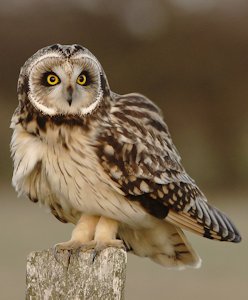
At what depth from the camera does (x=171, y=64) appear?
22969 mm

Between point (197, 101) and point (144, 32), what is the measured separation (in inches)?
109

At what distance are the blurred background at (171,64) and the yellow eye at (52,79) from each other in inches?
405

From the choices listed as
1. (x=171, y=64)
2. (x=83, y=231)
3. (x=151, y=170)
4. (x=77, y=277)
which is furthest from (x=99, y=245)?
(x=171, y=64)

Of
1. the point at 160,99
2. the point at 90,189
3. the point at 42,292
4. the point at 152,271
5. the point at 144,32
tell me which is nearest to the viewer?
the point at 42,292

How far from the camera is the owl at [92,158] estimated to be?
16.2ft

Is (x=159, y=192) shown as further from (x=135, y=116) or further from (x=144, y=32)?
(x=144, y=32)

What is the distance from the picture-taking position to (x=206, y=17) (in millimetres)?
24438

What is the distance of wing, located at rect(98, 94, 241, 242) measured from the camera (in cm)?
507

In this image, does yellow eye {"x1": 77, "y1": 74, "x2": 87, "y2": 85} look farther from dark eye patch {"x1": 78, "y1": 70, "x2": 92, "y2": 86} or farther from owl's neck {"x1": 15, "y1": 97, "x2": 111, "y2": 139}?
owl's neck {"x1": 15, "y1": 97, "x2": 111, "y2": 139}

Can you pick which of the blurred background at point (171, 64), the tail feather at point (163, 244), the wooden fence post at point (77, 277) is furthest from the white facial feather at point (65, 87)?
the blurred background at point (171, 64)

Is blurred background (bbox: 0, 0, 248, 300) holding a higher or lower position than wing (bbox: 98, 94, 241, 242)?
higher

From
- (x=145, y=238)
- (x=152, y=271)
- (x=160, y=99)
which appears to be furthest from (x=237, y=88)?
(x=145, y=238)

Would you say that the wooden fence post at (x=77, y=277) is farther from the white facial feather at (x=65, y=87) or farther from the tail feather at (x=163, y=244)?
the tail feather at (x=163, y=244)

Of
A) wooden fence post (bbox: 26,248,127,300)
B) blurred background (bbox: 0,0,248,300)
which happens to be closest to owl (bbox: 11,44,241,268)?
wooden fence post (bbox: 26,248,127,300)
